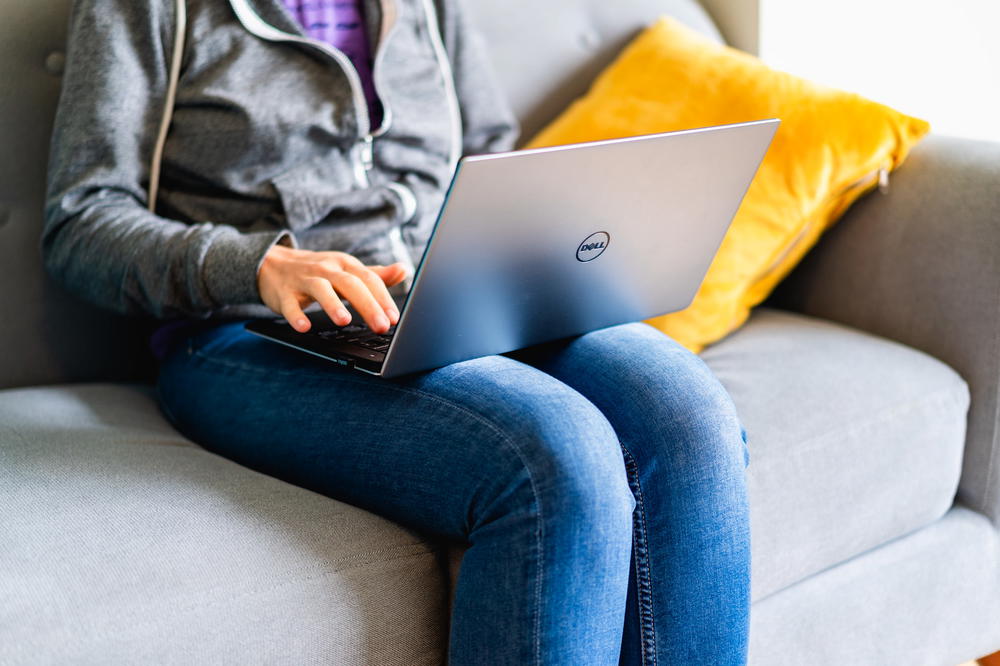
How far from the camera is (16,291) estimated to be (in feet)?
3.75

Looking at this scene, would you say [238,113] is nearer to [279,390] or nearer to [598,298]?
[279,390]

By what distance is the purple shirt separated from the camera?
1090mm

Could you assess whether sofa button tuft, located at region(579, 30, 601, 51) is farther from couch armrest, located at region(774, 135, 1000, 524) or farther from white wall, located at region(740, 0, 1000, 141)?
couch armrest, located at region(774, 135, 1000, 524)

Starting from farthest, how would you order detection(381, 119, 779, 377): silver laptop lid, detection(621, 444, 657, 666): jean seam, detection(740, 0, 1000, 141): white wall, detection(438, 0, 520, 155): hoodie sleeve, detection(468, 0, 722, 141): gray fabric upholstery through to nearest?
detection(740, 0, 1000, 141): white wall → detection(468, 0, 722, 141): gray fabric upholstery → detection(438, 0, 520, 155): hoodie sleeve → detection(621, 444, 657, 666): jean seam → detection(381, 119, 779, 377): silver laptop lid

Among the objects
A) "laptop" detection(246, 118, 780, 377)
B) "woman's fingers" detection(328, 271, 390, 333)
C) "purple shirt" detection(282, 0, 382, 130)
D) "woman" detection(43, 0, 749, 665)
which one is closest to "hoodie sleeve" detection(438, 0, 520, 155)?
"woman" detection(43, 0, 749, 665)

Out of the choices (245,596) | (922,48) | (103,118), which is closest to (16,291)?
(103,118)

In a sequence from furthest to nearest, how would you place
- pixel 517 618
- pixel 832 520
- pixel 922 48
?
pixel 922 48 → pixel 832 520 → pixel 517 618

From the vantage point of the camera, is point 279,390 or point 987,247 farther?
point 987,247

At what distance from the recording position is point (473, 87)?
127 centimetres

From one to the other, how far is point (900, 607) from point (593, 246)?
67 centimetres

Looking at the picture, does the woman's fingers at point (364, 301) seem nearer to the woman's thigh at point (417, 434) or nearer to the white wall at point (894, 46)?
the woman's thigh at point (417, 434)

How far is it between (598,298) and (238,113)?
437 millimetres

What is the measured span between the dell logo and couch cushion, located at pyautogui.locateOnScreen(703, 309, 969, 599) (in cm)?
34

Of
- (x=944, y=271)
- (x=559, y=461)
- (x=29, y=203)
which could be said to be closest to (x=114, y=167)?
(x=29, y=203)
